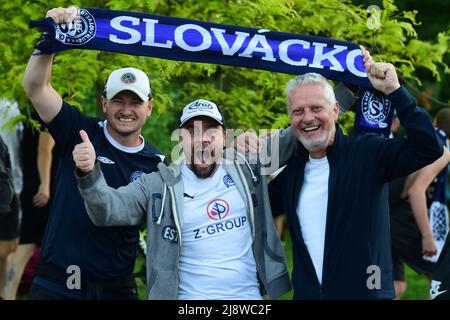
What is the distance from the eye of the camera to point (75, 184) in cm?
579

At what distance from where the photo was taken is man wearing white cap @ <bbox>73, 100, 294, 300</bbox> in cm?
522

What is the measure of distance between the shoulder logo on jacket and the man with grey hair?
2.07ft

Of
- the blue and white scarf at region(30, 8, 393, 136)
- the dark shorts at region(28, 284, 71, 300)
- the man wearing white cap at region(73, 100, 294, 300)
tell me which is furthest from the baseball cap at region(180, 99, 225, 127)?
the dark shorts at region(28, 284, 71, 300)

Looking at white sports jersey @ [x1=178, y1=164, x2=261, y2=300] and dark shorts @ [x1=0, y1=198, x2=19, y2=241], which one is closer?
white sports jersey @ [x1=178, y1=164, x2=261, y2=300]

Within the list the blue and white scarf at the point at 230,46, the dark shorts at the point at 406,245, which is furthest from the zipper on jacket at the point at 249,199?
the dark shorts at the point at 406,245

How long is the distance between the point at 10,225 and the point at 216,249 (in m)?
3.85

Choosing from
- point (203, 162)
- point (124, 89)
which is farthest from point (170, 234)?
point (124, 89)

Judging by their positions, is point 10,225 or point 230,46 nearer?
point 230,46

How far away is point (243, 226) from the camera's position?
5.31 metres

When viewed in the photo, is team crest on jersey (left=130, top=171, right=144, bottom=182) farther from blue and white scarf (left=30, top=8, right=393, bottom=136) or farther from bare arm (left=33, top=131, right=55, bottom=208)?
bare arm (left=33, top=131, right=55, bottom=208)

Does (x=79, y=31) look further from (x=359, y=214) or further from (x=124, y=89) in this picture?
(x=359, y=214)

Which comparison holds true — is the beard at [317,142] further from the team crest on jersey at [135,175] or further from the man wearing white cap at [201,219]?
the team crest on jersey at [135,175]

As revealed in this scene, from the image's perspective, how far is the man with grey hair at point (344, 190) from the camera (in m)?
5.16

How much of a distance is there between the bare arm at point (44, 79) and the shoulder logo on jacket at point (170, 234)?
106 centimetres
